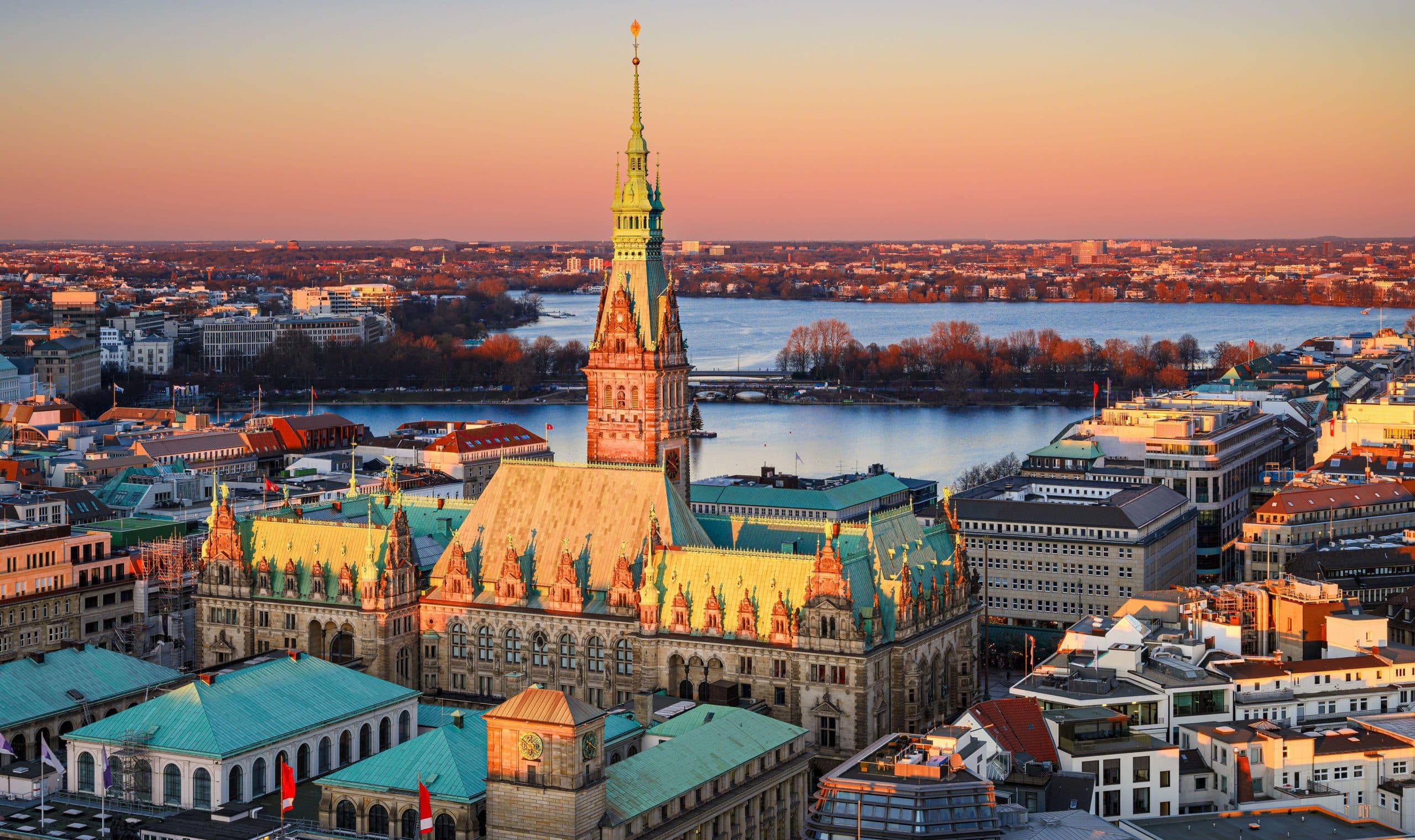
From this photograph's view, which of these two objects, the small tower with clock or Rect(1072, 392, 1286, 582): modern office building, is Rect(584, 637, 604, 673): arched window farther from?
Rect(1072, 392, 1286, 582): modern office building

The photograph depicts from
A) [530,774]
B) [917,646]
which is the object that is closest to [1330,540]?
[917,646]

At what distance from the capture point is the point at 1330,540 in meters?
112

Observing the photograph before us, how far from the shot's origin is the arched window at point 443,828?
66188mm

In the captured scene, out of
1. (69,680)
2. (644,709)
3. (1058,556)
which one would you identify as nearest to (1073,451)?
(1058,556)

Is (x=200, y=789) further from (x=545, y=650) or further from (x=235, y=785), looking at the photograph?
(x=545, y=650)

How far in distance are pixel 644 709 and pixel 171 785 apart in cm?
1833

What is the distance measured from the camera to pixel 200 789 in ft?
232

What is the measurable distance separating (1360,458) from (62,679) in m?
85.2

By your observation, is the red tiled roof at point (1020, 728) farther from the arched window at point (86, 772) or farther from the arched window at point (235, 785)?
the arched window at point (86, 772)

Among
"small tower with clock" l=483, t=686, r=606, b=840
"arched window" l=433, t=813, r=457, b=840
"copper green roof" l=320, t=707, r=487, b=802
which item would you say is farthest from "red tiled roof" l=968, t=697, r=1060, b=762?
"arched window" l=433, t=813, r=457, b=840

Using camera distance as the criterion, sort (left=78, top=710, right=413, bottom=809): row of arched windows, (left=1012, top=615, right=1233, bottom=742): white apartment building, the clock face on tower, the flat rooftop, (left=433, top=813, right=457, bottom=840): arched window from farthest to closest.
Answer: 1. (left=1012, top=615, right=1233, bottom=742): white apartment building
2. (left=78, top=710, right=413, bottom=809): row of arched windows
3. (left=433, top=813, right=457, bottom=840): arched window
4. the flat rooftop
5. the clock face on tower

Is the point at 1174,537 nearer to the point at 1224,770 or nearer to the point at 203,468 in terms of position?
the point at 1224,770

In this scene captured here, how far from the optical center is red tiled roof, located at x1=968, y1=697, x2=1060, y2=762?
225 ft

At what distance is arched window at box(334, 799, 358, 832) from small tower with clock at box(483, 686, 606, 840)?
694 cm
